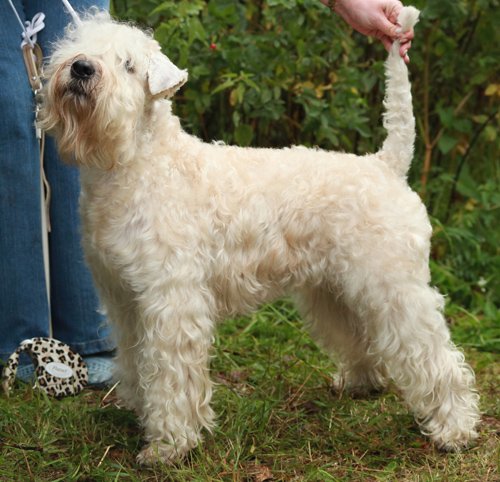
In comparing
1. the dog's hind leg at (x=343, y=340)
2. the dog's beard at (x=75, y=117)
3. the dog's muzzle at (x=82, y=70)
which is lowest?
the dog's hind leg at (x=343, y=340)

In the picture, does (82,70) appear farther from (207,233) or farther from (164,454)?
(164,454)

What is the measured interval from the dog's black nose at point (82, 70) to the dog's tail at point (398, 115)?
43.6 inches

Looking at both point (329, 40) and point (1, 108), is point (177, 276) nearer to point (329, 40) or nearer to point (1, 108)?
point (1, 108)

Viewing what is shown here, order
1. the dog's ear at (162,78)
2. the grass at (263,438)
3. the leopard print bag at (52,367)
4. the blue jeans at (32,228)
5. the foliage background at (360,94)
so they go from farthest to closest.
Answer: the foliage background at (360,94) → the leopard print bag at (52,367) → the blue jeans at (32,228) → the grass at (263,438) → the dog's ear at (162,78)

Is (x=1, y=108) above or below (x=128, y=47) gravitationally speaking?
below

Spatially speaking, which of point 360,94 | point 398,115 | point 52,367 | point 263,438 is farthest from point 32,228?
point 360,94

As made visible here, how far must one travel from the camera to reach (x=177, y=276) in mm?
2955

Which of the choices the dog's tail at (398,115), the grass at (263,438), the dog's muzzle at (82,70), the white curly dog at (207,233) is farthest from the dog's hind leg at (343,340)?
the dog's muzzle at (82,70)

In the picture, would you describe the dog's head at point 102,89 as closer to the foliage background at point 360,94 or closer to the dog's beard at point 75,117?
the dog's beard at point 75,117

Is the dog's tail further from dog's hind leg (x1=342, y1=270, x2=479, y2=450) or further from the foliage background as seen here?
the foliage background

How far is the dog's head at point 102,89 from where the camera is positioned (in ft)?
9.13

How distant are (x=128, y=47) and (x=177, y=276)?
30.5 inches

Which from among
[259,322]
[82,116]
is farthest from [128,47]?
[259,322]

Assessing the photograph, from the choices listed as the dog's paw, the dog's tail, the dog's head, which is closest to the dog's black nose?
the dog's head
